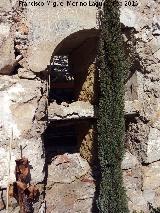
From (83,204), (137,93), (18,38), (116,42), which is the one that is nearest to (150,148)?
(137,93)

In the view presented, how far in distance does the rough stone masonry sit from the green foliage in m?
0.26

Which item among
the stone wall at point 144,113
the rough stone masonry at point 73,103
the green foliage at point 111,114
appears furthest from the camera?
the stone wall at point 144,113

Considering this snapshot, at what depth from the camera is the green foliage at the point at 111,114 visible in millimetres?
5680

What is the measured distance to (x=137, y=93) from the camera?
6.53 metres

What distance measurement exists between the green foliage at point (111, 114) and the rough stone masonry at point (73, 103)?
0.26m

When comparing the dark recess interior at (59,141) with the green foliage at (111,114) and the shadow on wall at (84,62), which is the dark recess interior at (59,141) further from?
the green foliage at (111,114)

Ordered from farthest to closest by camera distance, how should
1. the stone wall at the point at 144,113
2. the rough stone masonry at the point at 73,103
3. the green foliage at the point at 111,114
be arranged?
the stone wall at the point at 144,113 → the green foliage at the point at 111,114 → the rough stone masonry at the point at 73,103

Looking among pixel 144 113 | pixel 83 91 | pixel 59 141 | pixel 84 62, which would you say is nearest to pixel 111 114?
pixel 144 113

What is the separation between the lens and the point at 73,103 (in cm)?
634

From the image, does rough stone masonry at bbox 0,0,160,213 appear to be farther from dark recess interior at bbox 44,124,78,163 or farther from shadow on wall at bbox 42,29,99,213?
dark recess interior at bbox 44,124,78,163

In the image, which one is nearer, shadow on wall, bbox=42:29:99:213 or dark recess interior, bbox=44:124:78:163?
shadow on wall, bbox=42:29:99:213

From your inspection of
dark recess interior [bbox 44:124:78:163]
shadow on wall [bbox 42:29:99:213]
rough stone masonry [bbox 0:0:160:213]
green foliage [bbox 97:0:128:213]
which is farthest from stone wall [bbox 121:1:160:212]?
dark recess interior [bbox 44:124:78:163]

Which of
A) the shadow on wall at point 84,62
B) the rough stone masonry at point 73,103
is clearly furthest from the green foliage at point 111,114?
the shadow on wall at point 84,62

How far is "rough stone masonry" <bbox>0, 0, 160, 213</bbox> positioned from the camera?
530 cm
